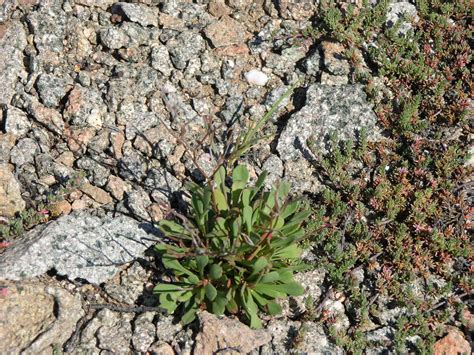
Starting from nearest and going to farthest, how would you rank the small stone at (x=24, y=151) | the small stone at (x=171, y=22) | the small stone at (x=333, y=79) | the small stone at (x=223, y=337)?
1. the small stone at (x=223, y=337)
2. the small stone at (x=24, y=151)
3. the small stone at (x=333, y=79)
4. the small stone at (x=171, y=22)

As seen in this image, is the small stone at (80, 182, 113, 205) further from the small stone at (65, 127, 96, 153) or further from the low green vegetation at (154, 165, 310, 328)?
the low green vegetation at (154, 165, 310, 328)

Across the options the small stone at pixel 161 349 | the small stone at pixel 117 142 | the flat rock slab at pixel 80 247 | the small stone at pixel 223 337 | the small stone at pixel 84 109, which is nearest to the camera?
the small stone at pixel 223 337

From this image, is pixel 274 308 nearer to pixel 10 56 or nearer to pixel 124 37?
pixel 124 37

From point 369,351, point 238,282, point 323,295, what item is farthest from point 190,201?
point 369,351

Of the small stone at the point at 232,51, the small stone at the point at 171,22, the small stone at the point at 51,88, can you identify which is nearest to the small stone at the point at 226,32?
the small stone at the point at 232,51

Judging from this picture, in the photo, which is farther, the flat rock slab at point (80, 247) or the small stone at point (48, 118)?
the small stone at point (48, 118)

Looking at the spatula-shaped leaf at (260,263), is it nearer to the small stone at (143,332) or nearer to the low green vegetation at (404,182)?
the low green vegetation at (404,182)

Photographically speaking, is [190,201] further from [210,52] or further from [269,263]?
[210,52]
